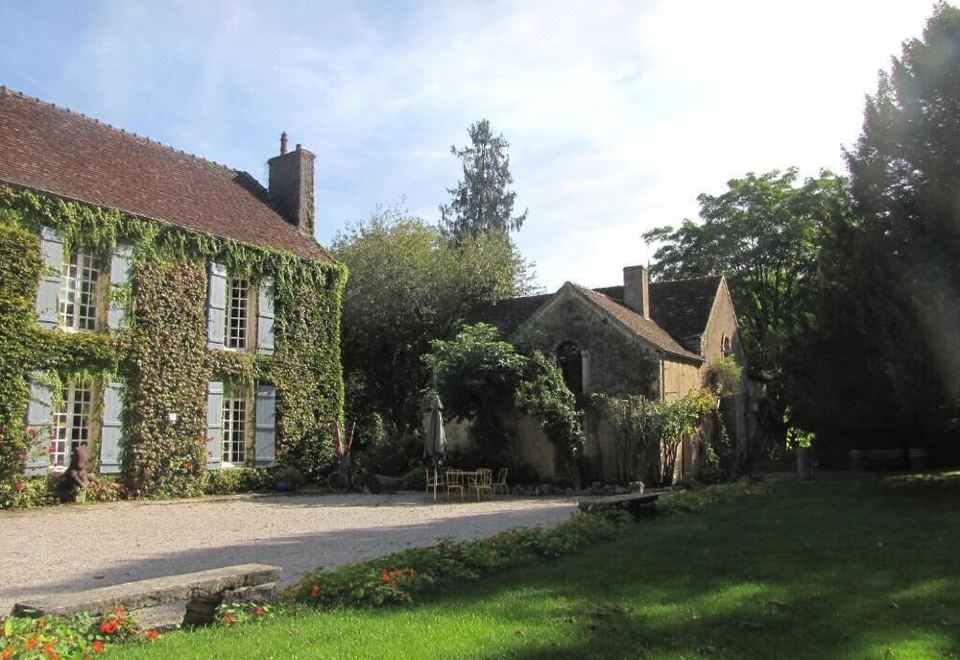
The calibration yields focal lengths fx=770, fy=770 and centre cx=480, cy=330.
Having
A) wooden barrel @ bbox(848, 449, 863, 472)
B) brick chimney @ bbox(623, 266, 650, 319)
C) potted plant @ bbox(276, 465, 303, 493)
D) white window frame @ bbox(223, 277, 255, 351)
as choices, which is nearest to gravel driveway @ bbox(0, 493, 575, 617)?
potted plant @ bbox(276, 465, 303, 493)

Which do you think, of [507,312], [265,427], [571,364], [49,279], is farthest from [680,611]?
[507,312]

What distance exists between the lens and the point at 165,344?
17703mm

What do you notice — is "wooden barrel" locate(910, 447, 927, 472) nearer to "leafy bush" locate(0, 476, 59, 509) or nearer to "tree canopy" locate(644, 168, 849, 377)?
"tree canopy" locate(644, 168, 849, 377)

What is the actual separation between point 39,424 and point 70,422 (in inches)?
39.9

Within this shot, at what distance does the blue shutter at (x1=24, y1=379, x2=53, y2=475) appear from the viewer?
15.0 m

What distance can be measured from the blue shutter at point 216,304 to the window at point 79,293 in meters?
2.60

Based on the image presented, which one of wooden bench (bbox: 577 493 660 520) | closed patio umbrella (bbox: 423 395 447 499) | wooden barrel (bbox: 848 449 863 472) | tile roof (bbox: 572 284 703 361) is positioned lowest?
wooden bench (bbox: 577 493 660 520)

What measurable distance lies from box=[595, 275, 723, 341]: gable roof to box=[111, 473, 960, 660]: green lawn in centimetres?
1484

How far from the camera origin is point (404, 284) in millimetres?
26438

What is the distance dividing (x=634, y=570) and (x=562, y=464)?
482 inches

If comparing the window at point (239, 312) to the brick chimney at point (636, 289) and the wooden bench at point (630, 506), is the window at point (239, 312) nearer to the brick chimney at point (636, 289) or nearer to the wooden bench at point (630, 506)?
the brick chimney at point (636, 289)

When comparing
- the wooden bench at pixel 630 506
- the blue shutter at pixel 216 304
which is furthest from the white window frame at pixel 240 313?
the wooden bench at pixel 630 506

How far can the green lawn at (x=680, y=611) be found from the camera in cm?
455

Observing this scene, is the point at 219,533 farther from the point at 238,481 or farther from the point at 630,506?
the point at 238,481
